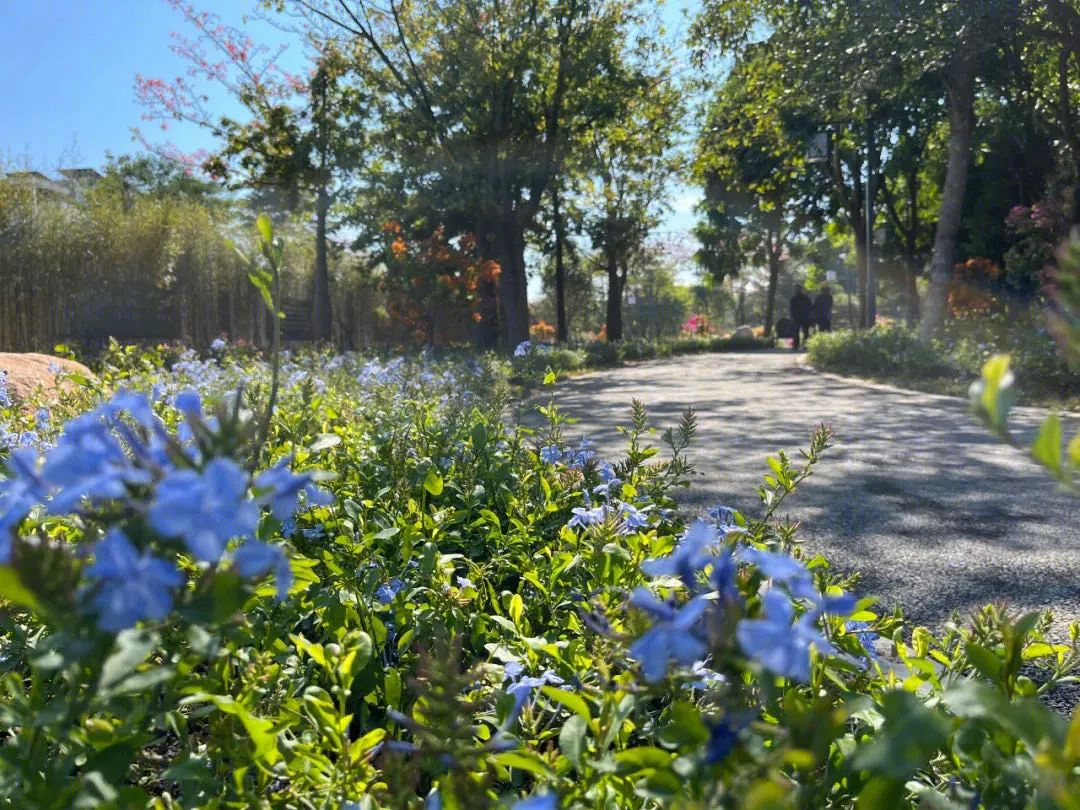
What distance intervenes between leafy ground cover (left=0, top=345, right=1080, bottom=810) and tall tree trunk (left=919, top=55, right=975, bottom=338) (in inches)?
508

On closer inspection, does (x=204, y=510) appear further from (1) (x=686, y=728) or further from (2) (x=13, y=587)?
(1) (x=686, y=728)

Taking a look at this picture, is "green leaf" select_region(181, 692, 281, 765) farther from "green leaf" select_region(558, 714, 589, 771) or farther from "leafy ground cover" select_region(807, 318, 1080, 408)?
"leafy ground cover" select_region(807, 318, 1080, 408)

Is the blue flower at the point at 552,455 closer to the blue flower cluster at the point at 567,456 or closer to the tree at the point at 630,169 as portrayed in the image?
the blue flower cluster at the point at 567,456

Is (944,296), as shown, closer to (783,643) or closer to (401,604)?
(401,604)

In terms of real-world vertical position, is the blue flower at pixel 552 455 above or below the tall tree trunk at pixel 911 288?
below

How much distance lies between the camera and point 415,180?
20547 mm

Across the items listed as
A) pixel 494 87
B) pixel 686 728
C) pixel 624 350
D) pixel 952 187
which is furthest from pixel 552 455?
pixel 624 350

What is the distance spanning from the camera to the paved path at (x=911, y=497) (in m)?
3.02

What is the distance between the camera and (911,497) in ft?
14.6

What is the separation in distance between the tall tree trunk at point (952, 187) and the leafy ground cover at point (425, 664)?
12913 mm

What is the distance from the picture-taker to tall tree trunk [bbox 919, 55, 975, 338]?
1323 cm

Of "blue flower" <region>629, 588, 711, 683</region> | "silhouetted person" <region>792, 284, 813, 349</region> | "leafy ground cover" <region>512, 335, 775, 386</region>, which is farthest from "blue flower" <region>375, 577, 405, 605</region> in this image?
"silhouetted person" <region>792, 284, 813, 349</region>

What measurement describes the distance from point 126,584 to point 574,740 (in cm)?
53

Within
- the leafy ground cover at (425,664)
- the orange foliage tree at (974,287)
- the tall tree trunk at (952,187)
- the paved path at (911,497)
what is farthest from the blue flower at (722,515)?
the orange foliage tree at (974,287)
